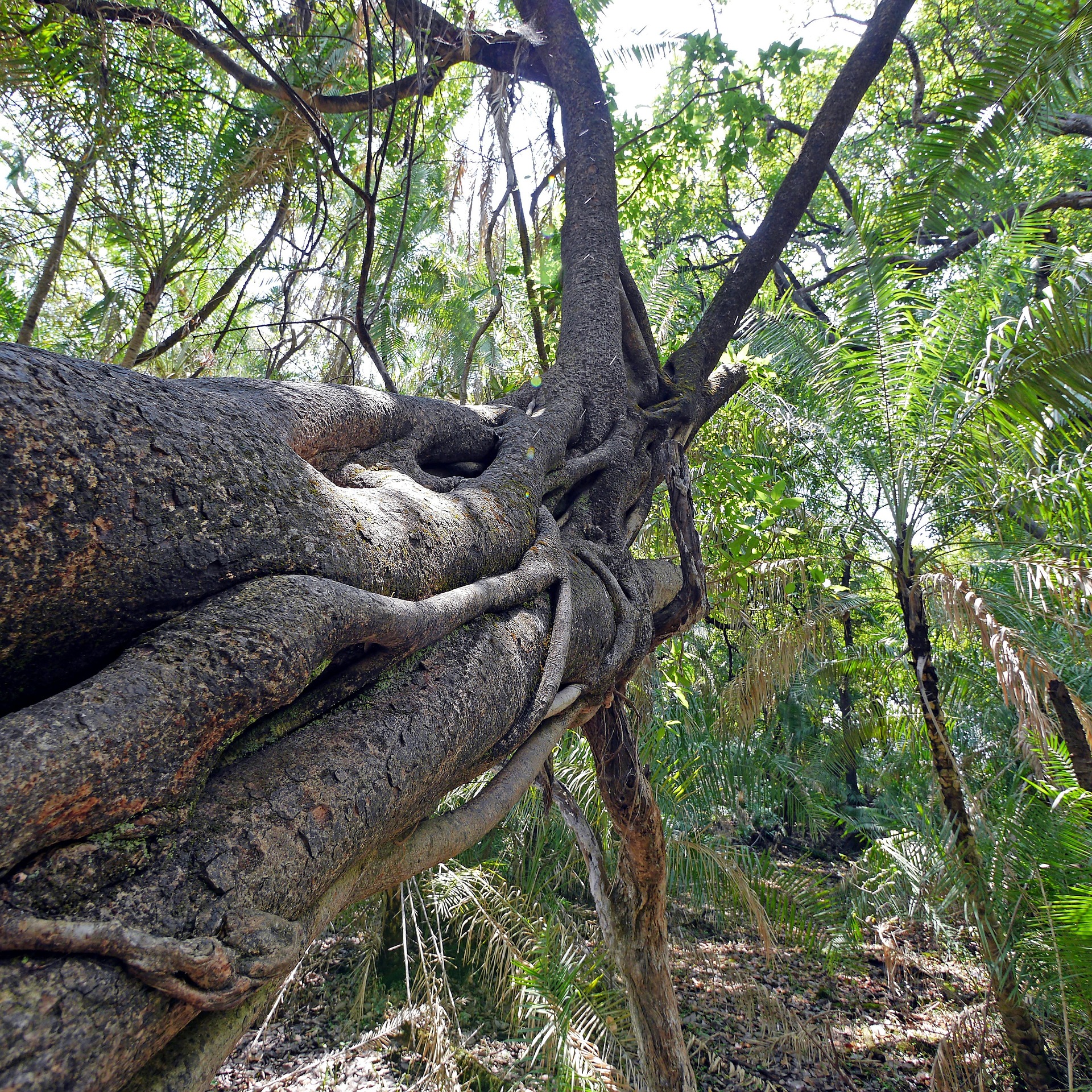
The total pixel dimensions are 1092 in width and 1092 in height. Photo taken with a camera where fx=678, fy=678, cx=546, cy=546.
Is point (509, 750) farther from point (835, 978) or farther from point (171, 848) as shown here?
point (835, 978)

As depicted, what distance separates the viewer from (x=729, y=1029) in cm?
575

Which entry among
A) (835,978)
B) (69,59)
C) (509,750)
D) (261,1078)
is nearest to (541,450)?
(509,750)

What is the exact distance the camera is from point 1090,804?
391 cm

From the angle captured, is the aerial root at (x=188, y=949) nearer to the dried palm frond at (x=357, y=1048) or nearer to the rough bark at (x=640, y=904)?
the rough bark at (x=640, y=904)

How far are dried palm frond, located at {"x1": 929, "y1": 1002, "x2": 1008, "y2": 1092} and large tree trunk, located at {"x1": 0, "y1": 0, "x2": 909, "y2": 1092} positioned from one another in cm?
373

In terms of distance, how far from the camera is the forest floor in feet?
14.6

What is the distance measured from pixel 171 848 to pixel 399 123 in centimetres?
548

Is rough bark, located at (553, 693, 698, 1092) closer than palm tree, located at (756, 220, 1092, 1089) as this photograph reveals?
Yes

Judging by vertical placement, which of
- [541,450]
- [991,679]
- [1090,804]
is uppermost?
[541,450]

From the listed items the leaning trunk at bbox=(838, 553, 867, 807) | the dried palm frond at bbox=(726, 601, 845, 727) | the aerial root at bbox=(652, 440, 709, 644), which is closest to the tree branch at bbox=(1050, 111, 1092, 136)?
the leaning trunk at bbox=(838, 553, 867, 807)

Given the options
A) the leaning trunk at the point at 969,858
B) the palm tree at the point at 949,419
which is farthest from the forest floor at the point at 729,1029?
the palm tree at the point at 949,419

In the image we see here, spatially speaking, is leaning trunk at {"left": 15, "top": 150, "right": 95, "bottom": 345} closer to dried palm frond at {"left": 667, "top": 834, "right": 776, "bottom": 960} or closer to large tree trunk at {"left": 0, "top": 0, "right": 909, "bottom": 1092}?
large tree trunk at {"left": 0, "top": 0, "right": 909, "bottom": 1092}

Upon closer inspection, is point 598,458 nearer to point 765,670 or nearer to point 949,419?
point 765,670

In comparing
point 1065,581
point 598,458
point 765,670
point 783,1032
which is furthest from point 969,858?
point 598,458
